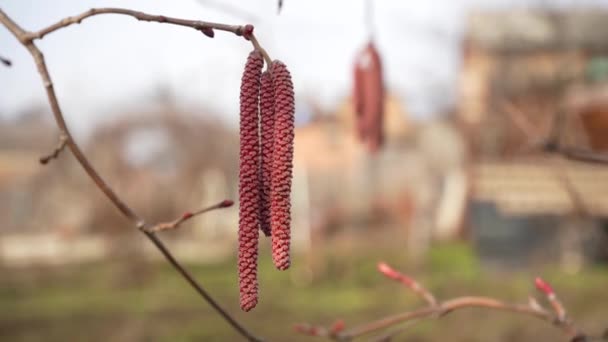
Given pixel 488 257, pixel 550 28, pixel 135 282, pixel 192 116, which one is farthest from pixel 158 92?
pixel 550 28

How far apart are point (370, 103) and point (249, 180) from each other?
4.84ft

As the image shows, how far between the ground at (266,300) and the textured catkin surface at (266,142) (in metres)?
6.62

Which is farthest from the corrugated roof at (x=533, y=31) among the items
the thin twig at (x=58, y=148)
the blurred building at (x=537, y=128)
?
the thin twig at (x=58, y=148)

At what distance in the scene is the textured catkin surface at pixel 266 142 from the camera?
3.29ft

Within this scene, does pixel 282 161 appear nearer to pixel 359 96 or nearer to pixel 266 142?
pixel 266 142

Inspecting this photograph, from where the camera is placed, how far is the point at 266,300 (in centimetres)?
1105

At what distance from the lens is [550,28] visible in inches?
579

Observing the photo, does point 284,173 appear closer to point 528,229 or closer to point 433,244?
point 528,229

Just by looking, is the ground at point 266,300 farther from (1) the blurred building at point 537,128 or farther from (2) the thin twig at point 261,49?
(2) the thin twig at point 261,49

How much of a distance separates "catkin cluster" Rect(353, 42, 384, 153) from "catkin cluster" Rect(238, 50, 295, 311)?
4.64 ft

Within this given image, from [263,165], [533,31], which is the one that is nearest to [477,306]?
[263,165]

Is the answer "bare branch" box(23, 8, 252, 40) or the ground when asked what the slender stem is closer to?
"bare branch" box(23, 8, 252, 40)

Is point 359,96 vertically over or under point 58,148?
under

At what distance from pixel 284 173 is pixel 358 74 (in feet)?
5.13
